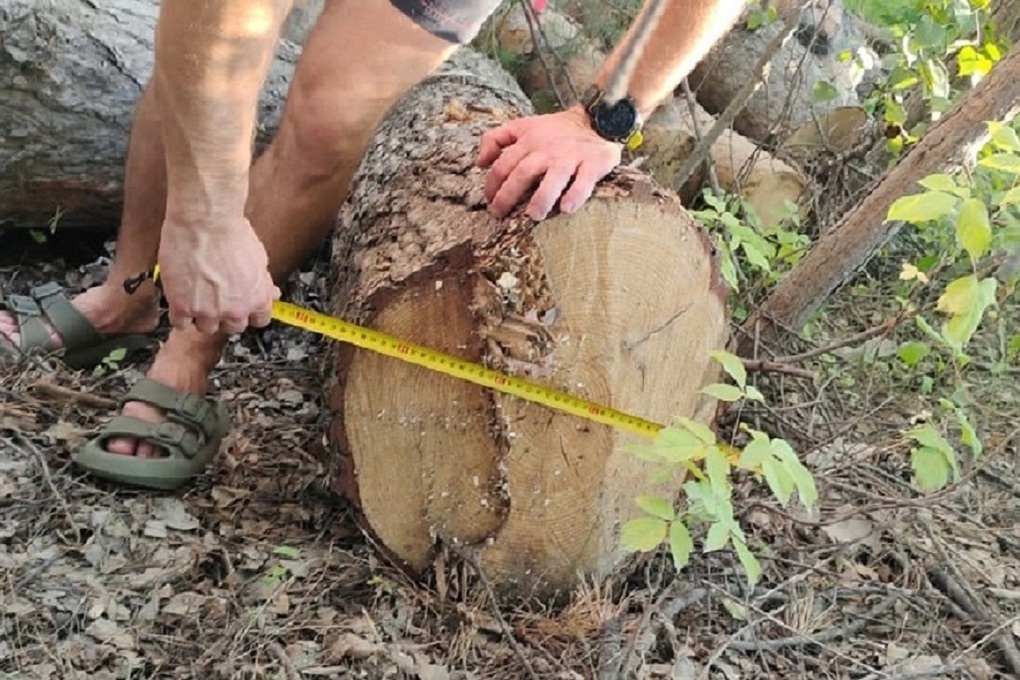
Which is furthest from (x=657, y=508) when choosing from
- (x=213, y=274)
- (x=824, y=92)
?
(x=824, y=92)

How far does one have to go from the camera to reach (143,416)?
235cm

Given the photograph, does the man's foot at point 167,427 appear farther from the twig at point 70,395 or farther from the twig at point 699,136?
the twig at point 699,136

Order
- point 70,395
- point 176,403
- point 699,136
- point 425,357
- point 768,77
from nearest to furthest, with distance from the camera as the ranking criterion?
1. point 425,357
2. point 176,403
3. point 70,395
4. point 699,136
5. point 768,77

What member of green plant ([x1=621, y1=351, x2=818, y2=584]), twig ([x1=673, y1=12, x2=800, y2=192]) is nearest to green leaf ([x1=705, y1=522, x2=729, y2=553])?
green plant ([x1=621, y1=351, x2=818, y2=584])

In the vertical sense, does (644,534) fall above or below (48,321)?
above

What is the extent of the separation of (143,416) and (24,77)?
1025 mm

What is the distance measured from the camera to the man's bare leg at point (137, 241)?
→ 252 centimetres

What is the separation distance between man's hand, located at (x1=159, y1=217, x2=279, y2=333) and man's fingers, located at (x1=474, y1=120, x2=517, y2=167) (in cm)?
49

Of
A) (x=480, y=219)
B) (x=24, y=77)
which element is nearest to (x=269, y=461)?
(x=480, y=219)

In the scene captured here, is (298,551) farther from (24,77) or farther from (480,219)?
(24,77)

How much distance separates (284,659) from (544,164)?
3.42 feet

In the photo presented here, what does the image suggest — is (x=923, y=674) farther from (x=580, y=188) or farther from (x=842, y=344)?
(x=580, y=188)

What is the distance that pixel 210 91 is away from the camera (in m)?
1.63

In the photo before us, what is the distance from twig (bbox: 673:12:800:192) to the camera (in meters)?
3.38
